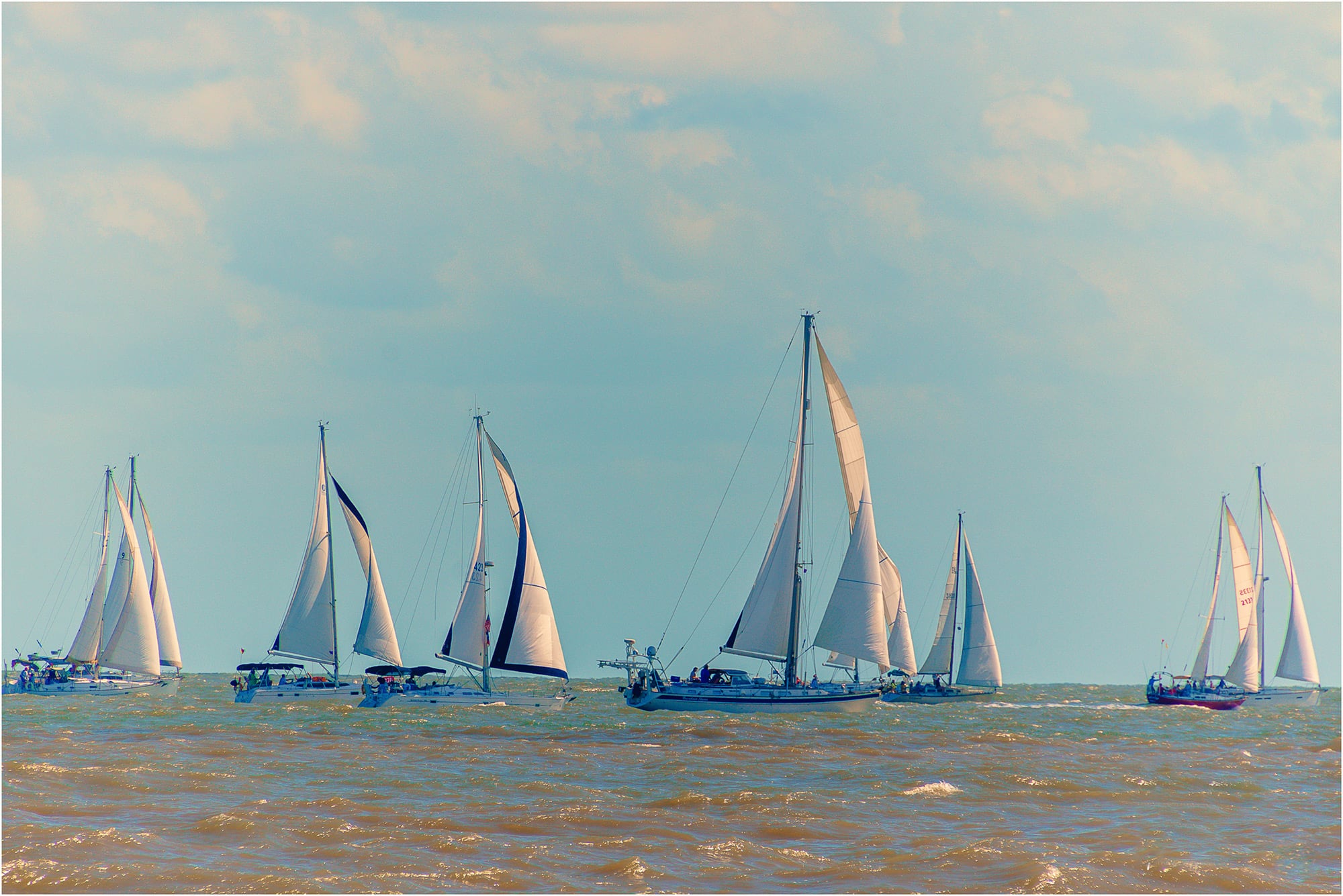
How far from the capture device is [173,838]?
68.6ft

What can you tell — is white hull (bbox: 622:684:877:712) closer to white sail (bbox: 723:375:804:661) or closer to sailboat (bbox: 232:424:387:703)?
white sail (bbox: 723:375:804:661)

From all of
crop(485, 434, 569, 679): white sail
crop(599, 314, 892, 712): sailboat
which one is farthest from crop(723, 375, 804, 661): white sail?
crop(485, 434, 569, 679): white sail

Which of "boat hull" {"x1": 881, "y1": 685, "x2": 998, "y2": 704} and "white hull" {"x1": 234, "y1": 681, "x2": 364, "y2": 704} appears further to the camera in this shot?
"boat hull" {"x1": 881, "y1": 685, "x2": 998, "y2": 704}

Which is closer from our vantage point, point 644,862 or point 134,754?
point 644,862

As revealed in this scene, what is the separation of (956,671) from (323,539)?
120ft

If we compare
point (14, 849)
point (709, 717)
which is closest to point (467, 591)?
point (709, 717)

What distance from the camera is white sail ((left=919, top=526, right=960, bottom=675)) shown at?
75.6 metres

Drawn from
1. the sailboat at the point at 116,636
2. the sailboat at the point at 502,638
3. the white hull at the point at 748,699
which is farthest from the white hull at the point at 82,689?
the white hull at the point at 748,699

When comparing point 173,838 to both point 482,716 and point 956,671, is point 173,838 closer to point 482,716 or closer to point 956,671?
point 482,716

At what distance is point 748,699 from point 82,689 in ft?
126

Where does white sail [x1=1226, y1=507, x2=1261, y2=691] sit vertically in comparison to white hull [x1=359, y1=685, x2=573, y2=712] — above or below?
above

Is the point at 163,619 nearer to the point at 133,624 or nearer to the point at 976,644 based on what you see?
the point at 133,624

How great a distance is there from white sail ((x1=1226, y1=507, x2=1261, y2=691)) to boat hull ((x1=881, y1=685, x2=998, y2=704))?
45.9 feet

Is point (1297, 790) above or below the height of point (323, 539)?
below
